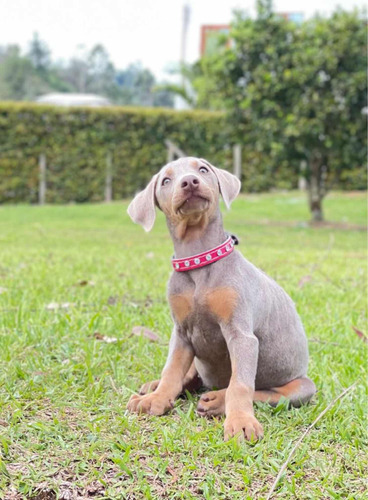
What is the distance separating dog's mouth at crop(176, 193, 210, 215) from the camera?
2508 mm

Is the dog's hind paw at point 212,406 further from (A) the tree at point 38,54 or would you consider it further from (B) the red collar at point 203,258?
(A) the tree at point 38,54

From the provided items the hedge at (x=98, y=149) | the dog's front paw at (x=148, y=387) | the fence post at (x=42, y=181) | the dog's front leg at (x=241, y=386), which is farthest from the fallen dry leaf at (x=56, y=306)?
the fence post at (x=42, y=181)

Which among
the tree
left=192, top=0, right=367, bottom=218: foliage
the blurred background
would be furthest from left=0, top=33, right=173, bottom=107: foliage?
left=192, top=0, right=367, bottom=218: foliage

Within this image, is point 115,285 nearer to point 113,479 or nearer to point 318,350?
point 318,350

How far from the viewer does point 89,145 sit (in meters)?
19.8

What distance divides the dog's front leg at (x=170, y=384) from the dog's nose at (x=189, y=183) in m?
0.64

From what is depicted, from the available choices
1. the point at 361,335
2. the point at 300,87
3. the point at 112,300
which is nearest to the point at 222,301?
the point at 361,335

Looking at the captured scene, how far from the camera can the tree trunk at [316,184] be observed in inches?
496

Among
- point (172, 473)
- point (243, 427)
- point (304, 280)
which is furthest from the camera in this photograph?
point (304, 280)

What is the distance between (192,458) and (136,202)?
113 cm

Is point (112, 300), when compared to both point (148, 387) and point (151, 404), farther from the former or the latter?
point (151, 404)

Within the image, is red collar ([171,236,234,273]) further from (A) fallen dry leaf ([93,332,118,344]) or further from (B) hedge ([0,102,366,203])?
(B) hedge ([0,102,366,203])

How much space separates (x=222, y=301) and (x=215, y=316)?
0.08m

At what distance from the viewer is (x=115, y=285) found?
5.28 m
